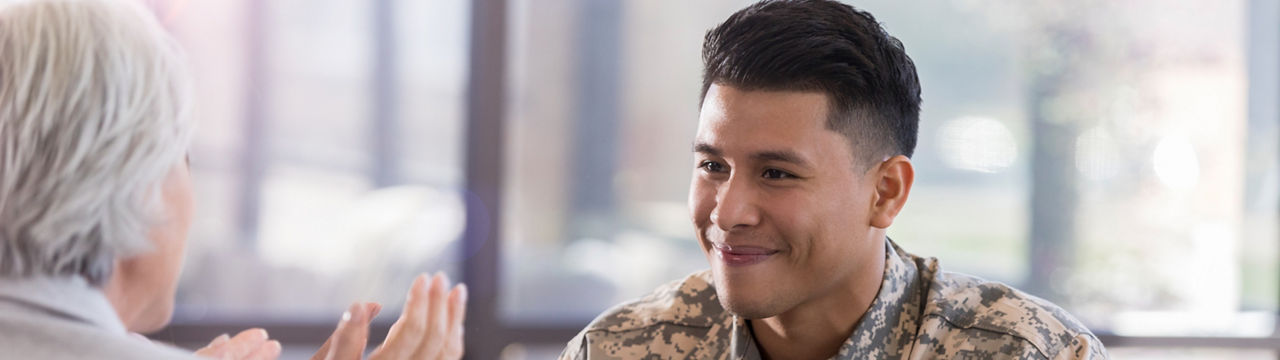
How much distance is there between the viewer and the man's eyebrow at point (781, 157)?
1336 mm

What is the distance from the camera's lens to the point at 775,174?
4.49 feet

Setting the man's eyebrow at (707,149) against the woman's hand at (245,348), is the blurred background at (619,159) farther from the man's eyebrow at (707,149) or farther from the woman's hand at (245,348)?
the woman's hand at (245,348)

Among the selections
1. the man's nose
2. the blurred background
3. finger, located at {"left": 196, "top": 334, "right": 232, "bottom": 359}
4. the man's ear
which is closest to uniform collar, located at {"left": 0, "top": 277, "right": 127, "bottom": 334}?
finger, located at {"left": 196, "top": 334, "right": 232, "bottom": 359}

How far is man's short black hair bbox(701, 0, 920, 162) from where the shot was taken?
137cm

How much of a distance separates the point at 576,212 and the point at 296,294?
30.6 inches

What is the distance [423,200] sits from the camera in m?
2.89

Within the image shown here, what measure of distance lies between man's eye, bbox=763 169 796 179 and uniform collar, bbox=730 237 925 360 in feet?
0.77

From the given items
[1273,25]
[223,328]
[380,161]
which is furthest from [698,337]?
[1273,25]

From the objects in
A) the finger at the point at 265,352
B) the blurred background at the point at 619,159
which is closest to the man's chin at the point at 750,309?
the finger at the point at 265,352

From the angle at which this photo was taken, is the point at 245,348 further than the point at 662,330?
No

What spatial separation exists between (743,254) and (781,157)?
0.44ft

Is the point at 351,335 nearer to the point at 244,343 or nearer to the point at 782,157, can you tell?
the point at 244,343

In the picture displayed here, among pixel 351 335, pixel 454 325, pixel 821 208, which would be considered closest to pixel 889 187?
pixel 821 208

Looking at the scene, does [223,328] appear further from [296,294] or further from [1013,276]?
[1013,276]
